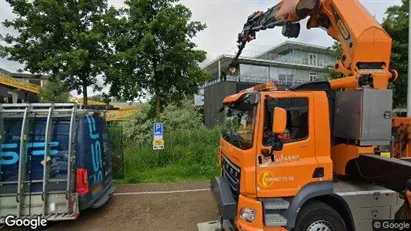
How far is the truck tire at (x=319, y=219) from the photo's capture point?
4.04 m

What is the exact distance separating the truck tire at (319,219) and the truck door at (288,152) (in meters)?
0.36

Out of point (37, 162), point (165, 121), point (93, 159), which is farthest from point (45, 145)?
point (165, 121)

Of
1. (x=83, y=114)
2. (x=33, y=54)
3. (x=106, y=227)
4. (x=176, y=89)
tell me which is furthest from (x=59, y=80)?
(x=106, y=227)

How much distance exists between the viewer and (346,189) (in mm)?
4258

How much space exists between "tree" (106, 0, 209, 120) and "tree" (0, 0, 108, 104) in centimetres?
83

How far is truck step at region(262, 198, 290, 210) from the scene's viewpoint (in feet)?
13.0

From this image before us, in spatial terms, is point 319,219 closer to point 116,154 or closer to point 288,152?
point 288,152

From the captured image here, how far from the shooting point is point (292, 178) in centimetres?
398

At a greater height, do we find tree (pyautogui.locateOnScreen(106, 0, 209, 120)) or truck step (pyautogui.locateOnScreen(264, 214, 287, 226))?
tree (pyautogui.locateOnScreen(106, 0, 209, 120))

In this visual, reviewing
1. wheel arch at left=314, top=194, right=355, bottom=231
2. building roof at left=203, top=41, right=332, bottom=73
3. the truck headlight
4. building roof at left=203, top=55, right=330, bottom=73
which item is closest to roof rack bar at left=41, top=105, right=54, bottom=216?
the truck headlight

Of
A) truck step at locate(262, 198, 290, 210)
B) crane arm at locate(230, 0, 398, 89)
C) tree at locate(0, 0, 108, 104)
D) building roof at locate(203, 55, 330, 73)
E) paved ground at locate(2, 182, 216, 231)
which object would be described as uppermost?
building roof at locate(203, 55, 330, 73)

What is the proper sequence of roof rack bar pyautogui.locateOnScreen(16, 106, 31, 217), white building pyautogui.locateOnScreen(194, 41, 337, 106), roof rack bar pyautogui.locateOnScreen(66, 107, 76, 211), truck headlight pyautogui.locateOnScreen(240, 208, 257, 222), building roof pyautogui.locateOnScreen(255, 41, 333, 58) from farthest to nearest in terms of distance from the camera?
building roof pyautogui.locateOnScreen(255, 41, 333, 58) → white building pyautogui.locateOnScreen(194, 41, 337, 106) → roof rack bar pyautogui.locateOnScreen(66, 107, 76, 211) → roof rack bar pyautogui.locateOnScreen(16, 106, 31, 217) → truck headlight pyautogui.locateOnScreen(240, 208, 257, 222)

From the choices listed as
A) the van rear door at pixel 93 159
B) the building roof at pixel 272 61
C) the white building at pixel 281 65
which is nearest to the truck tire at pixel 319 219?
the van rear door at pixel 93 159

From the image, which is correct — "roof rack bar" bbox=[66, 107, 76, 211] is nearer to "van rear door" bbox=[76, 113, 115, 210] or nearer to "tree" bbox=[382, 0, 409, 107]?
"van rear door" bbox=[76, 113, 115, 210]
